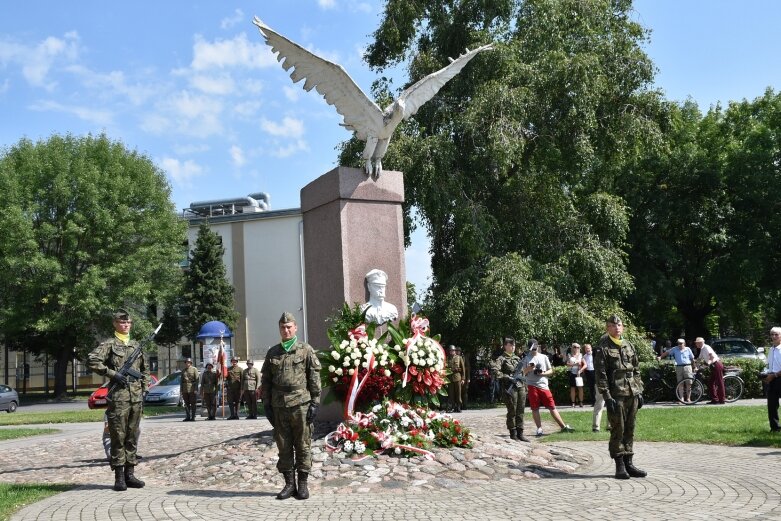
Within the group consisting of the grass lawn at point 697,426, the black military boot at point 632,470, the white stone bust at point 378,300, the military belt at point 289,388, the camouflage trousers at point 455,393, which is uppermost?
the white stone bust at point 378,300

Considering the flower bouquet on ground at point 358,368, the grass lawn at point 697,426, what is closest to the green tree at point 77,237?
the grass lawn at point 697,426

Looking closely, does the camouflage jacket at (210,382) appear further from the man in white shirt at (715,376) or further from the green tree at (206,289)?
the green tree at (206,289)

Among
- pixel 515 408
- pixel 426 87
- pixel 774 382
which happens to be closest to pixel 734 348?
pixel 774 382

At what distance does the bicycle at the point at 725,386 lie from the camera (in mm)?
18891

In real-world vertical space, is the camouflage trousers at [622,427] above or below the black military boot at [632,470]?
above

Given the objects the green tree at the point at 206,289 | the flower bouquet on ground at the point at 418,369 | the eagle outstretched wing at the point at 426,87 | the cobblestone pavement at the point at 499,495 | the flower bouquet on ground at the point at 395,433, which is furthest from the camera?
the green tree at the point at 206,289

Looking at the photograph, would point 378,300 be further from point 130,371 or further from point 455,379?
point 455,379

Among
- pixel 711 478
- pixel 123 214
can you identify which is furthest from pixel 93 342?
pixel 711 478

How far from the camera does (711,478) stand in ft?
27.6

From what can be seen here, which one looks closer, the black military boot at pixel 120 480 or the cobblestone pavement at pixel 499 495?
the cobblestone pavement at pixel 499 495

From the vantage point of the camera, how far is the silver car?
3131 cm

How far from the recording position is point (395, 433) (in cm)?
942

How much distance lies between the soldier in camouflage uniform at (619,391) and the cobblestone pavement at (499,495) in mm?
312

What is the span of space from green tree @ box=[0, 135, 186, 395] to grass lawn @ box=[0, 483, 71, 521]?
87.5ft
